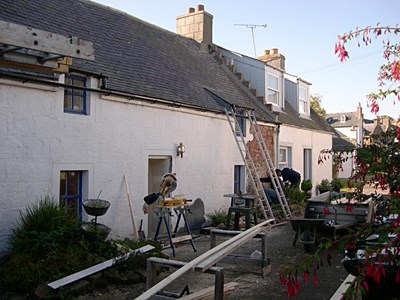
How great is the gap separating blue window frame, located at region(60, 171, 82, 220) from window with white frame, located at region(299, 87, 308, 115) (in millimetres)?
14432

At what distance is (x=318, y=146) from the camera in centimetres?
2159

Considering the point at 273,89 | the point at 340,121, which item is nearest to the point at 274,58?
the point at 273,89

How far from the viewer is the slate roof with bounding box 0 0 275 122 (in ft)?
33.0

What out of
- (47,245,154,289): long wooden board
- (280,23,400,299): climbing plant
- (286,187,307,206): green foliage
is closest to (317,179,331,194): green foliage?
(286,187,307,206): green foliage

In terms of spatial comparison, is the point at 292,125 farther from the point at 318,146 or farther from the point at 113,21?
the point at 113,21

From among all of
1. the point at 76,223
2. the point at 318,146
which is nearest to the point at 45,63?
the point at 76,223

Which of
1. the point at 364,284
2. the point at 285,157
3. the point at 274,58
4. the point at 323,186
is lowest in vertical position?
the point at 323,186

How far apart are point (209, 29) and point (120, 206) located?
11426mm

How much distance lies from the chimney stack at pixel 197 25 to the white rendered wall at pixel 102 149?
6426 mm

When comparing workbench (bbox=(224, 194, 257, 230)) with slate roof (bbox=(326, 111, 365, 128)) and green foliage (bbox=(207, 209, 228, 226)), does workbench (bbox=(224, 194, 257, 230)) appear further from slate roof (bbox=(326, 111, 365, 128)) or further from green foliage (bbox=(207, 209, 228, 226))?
slate roof (bbox=(326, 111, 365, 128))

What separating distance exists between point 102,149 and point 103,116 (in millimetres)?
761

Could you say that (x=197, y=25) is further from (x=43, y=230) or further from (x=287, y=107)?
(x=43, y=230)

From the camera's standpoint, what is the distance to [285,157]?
60.2 feet

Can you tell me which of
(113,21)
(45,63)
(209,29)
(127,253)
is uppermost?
(209,29)
